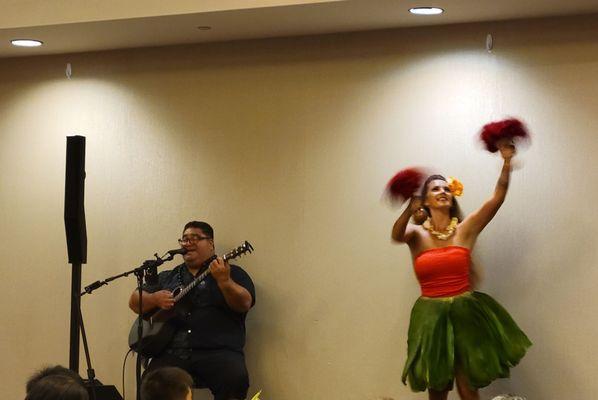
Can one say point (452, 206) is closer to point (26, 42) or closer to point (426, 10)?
point (426, 10)

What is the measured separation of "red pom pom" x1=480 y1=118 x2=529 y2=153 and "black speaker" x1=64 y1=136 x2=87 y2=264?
2.30 meters

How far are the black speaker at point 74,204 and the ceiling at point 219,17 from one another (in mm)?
714

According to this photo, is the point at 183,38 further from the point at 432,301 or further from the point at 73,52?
the point at 432,301

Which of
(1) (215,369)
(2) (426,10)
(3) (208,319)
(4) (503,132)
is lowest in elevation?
(1) (215,369)

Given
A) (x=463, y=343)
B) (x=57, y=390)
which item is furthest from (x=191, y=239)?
(x=57, y=390)

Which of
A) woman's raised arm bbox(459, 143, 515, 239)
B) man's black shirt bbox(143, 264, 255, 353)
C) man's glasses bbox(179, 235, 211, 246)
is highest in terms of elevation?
woman's raised arm bbox(459, 143, 515, 239)

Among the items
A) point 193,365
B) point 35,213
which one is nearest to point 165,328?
point 193,365

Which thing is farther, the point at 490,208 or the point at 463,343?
the point at 490,208

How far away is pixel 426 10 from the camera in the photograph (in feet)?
20.2

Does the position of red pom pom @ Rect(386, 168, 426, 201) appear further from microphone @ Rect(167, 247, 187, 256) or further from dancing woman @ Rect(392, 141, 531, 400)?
microphone @ Rect(167, 247, 187, 256)

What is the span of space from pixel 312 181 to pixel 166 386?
10.4ft

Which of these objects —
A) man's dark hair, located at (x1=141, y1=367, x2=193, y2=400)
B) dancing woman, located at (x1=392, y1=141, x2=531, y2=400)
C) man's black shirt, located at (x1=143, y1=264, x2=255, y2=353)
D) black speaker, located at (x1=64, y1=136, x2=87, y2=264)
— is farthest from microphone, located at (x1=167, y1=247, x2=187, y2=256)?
man's dark hair, located at (x1=141, y1=367, x2=193, y2=400)

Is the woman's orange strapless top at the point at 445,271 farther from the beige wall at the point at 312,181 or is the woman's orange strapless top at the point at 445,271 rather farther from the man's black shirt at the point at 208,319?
the man's black shirt at the point at 208,319

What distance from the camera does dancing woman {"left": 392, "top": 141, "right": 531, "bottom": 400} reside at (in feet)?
18.8
